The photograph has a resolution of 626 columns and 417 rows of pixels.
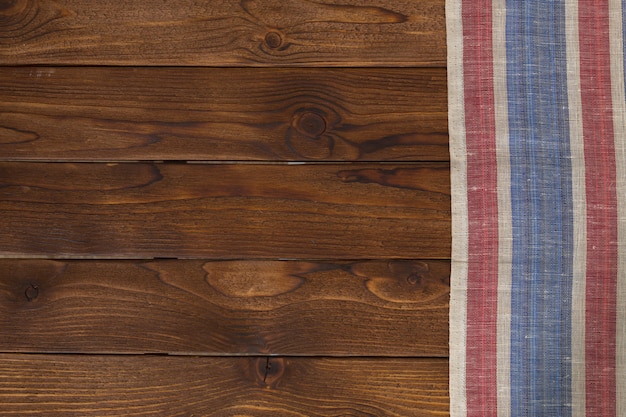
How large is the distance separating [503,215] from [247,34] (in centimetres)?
35

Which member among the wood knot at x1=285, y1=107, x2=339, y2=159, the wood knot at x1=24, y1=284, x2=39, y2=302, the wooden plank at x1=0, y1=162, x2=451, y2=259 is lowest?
the wood knot at x1=24, y1=284, x2=39, y2=302

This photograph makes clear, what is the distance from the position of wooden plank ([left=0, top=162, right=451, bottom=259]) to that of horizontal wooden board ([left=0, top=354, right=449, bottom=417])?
12 cm

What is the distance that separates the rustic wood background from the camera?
66 centimetres

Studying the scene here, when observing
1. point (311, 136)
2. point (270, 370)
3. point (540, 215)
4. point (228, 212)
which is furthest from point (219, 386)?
point (540, 215)

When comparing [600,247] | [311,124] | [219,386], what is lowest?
[219,386]

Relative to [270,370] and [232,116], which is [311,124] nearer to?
[232,116]

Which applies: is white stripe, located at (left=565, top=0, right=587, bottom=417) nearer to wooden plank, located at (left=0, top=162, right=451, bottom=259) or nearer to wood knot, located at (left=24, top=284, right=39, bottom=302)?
wooden plank, located at (left=0, top=162, right=451, bottom=259)

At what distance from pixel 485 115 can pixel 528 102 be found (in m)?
0.05

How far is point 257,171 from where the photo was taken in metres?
0.67

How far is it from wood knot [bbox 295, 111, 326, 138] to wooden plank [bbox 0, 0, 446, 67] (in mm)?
61

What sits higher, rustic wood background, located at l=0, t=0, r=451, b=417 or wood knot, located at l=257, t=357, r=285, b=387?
rustic wood background, located at l=0, t=0, r=451, b=417

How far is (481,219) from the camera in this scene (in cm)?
65

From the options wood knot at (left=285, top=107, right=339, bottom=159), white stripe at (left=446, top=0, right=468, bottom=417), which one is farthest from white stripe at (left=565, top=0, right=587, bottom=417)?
wood knot at (left=285, top=107, right=339, bottom=159)

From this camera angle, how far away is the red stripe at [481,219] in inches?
25.3
